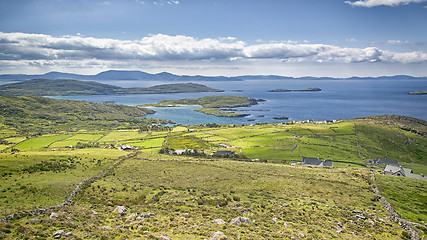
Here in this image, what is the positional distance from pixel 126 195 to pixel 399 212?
39856 millimetres

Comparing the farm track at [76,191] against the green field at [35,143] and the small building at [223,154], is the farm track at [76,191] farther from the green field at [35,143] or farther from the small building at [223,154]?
the green field at [35,143]

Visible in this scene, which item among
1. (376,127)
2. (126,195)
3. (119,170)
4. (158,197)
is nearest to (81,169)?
(119,170)

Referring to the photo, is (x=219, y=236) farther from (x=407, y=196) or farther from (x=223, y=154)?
(x=223, y=154)

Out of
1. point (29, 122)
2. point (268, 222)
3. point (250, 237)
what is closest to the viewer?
point (250, 237)

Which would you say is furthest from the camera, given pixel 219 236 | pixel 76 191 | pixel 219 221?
pixel 76 191

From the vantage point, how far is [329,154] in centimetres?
10000

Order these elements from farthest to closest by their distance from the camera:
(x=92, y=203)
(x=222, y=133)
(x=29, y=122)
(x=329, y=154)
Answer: (x=29, y=122) → (x=222, y=133) → (x=329, y=154) → (x=92, y=203)

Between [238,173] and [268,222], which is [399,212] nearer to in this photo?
[268,222]

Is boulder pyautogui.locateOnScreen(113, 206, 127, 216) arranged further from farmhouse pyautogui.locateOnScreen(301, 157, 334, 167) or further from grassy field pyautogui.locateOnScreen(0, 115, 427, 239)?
farmhouse pyautogui.locateOnScreen(301, 157, 334, 167)

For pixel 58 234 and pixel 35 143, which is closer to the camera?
pixel 58 234

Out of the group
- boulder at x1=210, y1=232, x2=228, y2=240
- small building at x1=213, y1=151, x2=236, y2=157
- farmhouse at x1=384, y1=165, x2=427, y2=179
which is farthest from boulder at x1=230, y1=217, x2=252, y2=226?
small building at x1=213, y1=151, x2=236, y2=157

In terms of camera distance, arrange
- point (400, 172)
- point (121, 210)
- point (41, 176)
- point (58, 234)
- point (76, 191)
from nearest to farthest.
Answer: point (58, 234), point (121, 210), point (76, 191), point (41, 176), point (400, 172)

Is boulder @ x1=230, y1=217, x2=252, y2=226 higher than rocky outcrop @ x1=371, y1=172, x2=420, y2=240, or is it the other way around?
boulder @ x1=230, y1=217, x2=252, y2=226

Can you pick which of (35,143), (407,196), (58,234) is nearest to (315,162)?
(407,196)
